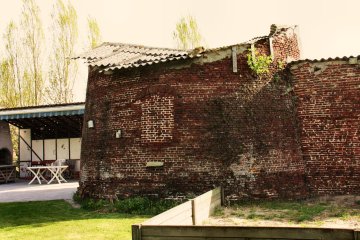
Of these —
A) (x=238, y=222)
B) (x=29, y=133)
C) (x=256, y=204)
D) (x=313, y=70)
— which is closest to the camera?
(x=238, y=222)

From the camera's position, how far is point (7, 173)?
789 inches

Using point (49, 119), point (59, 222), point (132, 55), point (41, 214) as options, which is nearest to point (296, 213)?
point (59, 222)

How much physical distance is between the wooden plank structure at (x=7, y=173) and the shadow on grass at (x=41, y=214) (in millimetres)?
8788

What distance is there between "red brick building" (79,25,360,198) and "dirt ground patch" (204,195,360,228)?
0.34 meters

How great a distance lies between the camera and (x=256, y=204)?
392 inches

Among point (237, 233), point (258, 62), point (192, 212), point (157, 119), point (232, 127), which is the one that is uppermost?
point (258, 62)

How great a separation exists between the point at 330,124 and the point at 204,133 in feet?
11.4

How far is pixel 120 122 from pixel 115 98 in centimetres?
75

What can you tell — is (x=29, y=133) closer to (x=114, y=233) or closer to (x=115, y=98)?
(x=115, y=98)

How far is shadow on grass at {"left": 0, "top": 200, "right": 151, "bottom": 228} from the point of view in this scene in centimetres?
923

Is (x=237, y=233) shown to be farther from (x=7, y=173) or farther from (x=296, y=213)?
(x=7, y=173)

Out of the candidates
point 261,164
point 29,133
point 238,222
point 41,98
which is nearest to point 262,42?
point 261,164

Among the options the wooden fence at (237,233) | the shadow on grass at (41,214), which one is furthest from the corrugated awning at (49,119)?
the wooden fence at (237,233)

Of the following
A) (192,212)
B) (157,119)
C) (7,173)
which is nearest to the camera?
(192,212)
